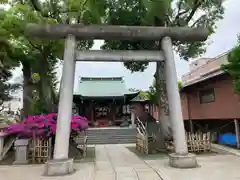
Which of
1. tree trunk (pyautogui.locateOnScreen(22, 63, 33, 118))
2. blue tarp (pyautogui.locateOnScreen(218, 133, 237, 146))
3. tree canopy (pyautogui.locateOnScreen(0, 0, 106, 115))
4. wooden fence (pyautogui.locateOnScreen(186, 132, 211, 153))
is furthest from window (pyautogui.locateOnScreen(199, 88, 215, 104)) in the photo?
tree trunk (pyautogui.locateOnScreen(22, 63, 33, 118))

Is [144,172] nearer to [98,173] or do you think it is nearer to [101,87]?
[98,173]

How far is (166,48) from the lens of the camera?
29.0 ft

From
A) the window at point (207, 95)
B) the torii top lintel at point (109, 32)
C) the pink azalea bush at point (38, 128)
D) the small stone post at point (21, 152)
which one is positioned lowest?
the small stone post at point (21, 152)

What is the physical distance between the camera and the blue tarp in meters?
12.7

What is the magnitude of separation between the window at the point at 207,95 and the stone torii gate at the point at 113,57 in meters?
6.12

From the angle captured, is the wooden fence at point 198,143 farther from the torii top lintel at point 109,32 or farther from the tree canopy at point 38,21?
the tree canopy at point 38,21

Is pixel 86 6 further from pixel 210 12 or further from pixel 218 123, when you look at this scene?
pixel 218 123

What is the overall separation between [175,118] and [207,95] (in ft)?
25.0

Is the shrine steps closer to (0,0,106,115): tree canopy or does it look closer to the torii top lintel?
(0,0,106,115): tree canopy

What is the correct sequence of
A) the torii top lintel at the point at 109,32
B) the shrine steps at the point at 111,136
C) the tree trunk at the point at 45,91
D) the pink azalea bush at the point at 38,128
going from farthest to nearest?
the shrine steps at the point at 111,136, the tree trunk at the point at 45,91, the pink azalea bush at the point at 38,128, the torii top lintel at the point at 109,32

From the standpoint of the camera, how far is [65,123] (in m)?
7.69

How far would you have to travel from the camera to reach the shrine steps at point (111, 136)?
1836 centimetres

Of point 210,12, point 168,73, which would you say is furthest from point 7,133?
point 210,12

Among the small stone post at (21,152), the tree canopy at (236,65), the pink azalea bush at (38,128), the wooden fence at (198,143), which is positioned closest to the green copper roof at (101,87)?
the wooden fence at (198,143)
